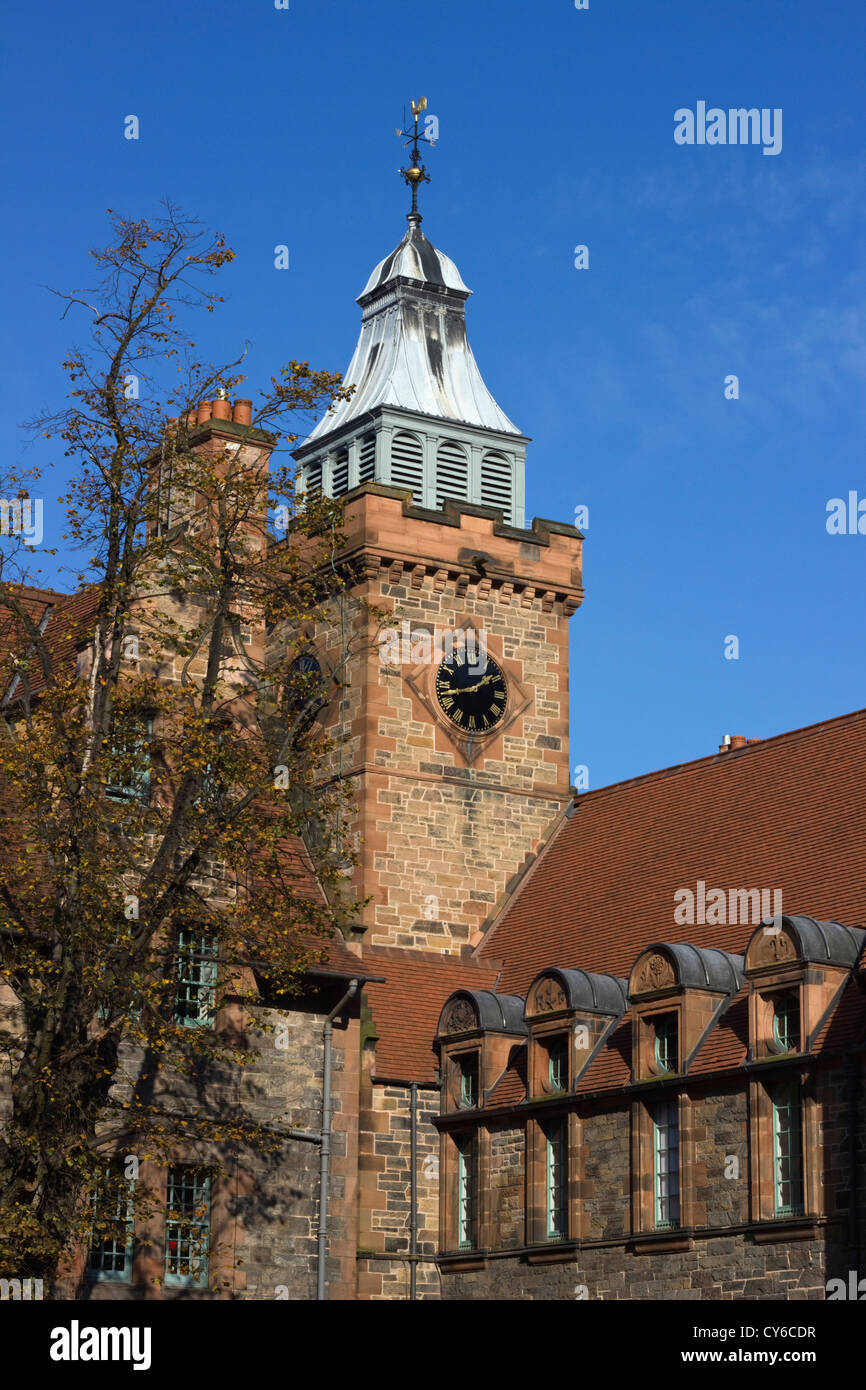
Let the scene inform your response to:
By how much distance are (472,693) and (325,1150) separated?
12.9m

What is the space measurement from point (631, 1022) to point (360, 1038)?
461cm

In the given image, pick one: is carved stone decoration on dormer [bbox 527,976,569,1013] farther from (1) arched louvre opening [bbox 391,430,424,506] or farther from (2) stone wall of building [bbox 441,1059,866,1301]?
(1) arched louvre opening [bbox 391,430,424,506]

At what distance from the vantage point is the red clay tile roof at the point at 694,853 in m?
33.6

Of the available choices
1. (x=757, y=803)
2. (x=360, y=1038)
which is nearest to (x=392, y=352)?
(x=757, y=803)

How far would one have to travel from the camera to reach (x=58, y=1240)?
2305 centimetres

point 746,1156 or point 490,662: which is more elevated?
point 490,662

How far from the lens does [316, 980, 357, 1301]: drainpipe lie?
31.0 m

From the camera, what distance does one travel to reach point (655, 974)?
3192cm

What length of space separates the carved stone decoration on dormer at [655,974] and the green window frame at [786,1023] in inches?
77.1

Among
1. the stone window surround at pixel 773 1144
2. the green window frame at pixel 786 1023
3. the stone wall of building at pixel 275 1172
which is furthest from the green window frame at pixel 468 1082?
the stone window surround at pixel 773 1144

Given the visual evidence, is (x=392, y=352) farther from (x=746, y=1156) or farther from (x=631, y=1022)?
(x=746, y=1156)

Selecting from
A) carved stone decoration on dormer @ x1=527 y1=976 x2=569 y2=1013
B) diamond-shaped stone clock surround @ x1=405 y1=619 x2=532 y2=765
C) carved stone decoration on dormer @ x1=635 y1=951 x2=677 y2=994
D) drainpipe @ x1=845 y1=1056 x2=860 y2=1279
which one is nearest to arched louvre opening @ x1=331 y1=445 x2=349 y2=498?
diamond-shaped stone clock surround @ x1=405 y1=619 x2=532 y2=765

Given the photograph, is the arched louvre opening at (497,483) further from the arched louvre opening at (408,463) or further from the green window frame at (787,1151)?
the green window frame at (787,1151)
